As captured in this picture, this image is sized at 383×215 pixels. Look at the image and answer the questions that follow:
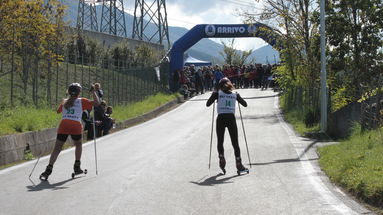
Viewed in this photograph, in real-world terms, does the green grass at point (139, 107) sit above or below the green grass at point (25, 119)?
below

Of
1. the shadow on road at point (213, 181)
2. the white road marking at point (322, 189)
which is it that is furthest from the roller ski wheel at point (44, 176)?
the white road marking at point (322, 189)

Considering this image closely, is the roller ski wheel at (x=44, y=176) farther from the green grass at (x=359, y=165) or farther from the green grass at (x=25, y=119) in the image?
the green grass at (x=359, y=165)

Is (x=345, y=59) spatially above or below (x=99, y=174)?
above

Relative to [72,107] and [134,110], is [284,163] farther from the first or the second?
[134,110]

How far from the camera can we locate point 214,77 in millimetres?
39594

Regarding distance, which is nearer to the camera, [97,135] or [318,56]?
[97,135]

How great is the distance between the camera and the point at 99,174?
11398mm

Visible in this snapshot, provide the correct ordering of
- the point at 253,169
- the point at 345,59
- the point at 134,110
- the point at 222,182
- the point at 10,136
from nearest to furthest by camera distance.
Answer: the point at 222,182
the point at 253,169
the point at 10,136
the point at 345,59
the point at 134,110

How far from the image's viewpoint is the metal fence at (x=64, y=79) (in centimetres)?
2150

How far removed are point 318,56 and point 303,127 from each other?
4.17m

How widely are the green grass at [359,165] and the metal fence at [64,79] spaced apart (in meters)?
10.0

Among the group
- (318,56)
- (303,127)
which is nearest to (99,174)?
(303,127)

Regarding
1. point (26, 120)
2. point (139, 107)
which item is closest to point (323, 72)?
point (26, 120)

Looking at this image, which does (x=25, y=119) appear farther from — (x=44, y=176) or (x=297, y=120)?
(x=297, y=120)
